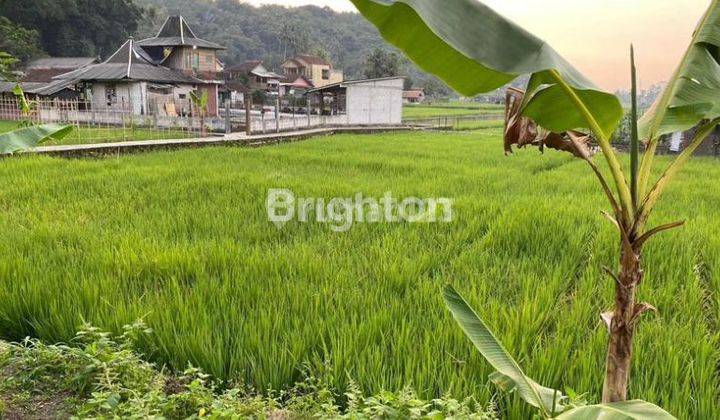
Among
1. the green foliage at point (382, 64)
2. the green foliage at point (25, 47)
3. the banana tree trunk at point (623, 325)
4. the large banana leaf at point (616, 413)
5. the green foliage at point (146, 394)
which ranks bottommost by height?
the green foliage at point (146, 394)

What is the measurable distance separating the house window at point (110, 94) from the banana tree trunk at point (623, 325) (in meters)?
22.8

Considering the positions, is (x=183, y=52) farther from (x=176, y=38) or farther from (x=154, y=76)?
(x=154, y=76)

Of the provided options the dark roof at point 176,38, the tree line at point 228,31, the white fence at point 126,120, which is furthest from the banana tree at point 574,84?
the dark roof at point 176,38

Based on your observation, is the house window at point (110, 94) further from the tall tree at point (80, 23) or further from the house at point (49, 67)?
the tall tree at point (80, 23)

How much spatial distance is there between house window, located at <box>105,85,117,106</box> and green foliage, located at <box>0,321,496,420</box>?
Answer: 2139cm

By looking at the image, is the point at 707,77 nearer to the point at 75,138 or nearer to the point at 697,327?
the point at 697,327

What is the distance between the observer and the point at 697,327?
232cm

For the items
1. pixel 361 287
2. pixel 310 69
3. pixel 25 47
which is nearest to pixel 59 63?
pixel 25 47

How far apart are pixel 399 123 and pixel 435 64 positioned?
2211 centimetres

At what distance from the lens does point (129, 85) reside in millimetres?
20859

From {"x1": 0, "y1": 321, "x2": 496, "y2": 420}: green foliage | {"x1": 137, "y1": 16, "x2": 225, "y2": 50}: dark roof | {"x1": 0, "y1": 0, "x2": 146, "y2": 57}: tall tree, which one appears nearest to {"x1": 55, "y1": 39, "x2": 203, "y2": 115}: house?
{"x1": 137, "y1": 16, "x2": 225, "y2": 50}: dark roof

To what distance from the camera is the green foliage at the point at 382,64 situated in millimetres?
42094

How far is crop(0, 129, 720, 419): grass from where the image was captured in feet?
6.50

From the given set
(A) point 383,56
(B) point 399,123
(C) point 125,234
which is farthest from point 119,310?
(A) point 383,56
